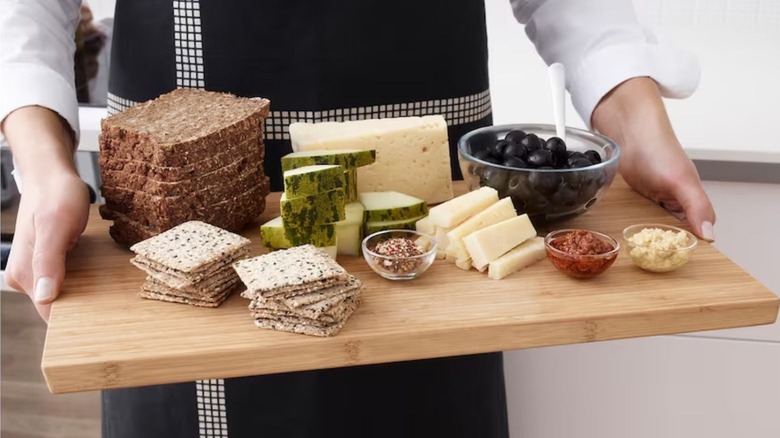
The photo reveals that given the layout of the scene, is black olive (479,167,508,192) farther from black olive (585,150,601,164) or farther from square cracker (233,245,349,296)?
square cracker (233,245,349,296)

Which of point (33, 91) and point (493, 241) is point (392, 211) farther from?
point (33, 91)

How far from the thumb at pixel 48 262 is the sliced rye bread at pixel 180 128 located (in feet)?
0.38

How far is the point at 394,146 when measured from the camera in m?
1.11

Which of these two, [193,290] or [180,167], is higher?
[180,167]

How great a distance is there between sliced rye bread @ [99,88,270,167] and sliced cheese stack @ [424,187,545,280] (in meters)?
0.25

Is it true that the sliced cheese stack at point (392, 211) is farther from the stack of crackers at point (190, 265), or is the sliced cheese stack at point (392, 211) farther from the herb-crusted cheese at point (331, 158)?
the stack of crackers at point (190, 265)

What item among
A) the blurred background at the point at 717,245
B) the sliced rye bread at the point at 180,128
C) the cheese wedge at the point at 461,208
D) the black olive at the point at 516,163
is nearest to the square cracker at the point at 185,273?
the sliced rye bread at the point at 180,128

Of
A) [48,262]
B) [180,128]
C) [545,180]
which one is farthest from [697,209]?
[48,262]

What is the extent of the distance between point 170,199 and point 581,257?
47 cm

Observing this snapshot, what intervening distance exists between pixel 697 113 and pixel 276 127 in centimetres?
109

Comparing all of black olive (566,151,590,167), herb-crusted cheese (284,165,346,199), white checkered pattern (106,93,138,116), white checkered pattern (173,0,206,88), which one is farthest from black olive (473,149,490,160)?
white checkered pattern (106,93,138,116)

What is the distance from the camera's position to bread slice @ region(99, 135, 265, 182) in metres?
0.99

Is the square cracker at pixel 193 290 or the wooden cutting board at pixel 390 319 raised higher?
the square cracker at pixel 193 290

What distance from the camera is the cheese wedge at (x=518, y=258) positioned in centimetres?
100
